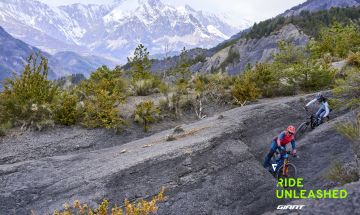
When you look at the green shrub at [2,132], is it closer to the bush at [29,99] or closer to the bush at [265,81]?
the bush at [29,99]

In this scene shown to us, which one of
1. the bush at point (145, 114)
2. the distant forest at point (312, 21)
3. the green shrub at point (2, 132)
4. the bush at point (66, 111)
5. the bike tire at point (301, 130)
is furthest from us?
the distant forest at point (312, 21)

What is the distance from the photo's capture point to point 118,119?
1477 cm

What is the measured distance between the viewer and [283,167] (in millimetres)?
11109

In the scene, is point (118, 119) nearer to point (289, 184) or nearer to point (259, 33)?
point (289, 184)

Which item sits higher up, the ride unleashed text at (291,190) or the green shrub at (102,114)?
the green shrub at (102,114)

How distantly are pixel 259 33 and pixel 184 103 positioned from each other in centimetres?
11331

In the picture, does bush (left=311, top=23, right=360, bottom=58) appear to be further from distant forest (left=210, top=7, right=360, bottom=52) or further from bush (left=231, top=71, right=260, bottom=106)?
distant forest (left=210, top=7, right=360, bottom=52)

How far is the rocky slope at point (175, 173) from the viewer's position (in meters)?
9.11

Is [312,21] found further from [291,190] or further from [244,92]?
[291,190]

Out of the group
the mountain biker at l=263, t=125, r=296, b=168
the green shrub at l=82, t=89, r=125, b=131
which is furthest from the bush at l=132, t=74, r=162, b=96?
the mountain biker at l=263, t=125, r=296, b=168

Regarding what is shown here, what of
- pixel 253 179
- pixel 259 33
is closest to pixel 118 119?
pixel 253 179

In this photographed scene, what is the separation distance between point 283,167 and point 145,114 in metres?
6.49

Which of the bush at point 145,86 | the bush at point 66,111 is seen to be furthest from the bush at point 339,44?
the bush at point 66,111

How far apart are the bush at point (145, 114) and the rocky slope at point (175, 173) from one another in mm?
2664
